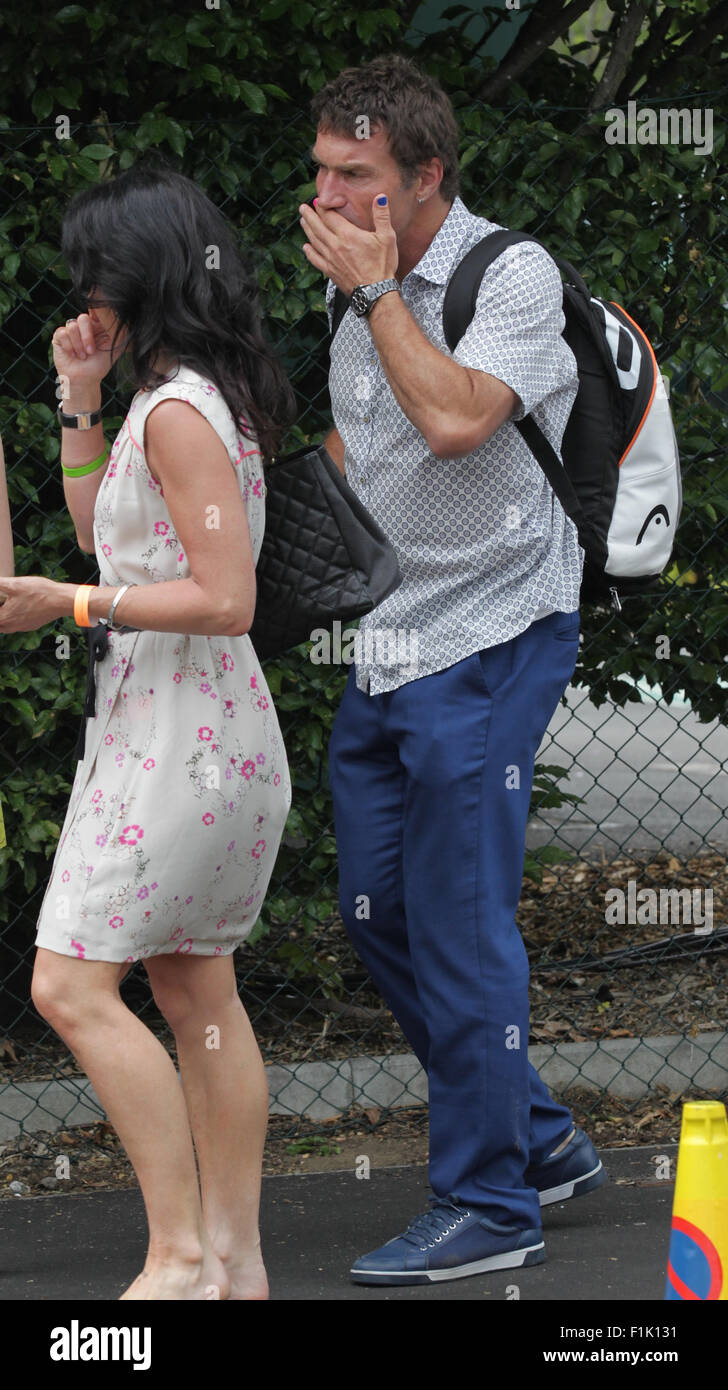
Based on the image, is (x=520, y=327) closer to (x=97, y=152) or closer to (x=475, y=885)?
(x=475, y=885)

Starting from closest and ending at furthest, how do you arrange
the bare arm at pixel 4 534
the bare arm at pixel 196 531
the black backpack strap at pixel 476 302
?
1. the bare arm at pixel 196 531
2. the bare arm at pixel 4 534
3. the black backpack strap at pixel 476 302

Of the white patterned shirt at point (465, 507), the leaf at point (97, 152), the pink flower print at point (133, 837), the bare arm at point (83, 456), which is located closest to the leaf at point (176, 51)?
the leaf at point (97, 152)

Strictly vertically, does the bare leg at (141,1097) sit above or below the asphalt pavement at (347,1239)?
above

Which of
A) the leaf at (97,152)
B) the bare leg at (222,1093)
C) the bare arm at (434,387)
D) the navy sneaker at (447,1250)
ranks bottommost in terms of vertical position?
the navy sneaker at (447,1250)

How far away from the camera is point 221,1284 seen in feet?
9.43

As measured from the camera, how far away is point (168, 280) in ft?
8.97

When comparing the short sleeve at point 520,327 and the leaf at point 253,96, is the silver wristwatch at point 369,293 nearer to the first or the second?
the short sleeve at point 520,327

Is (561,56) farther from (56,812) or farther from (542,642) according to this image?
(56,812)

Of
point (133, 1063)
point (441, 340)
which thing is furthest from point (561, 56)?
point (133, 1063)

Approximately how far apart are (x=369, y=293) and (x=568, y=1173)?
1897mm

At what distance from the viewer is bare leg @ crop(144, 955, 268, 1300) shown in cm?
296

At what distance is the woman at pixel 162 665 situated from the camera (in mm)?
2691

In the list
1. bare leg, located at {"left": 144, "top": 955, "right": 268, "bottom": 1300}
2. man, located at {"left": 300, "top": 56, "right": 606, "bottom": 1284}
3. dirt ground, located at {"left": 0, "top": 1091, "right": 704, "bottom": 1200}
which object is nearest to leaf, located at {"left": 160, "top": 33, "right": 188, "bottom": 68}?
man, located at {"left": 300, "top": 56, "right": 606, "bottom": 1284}

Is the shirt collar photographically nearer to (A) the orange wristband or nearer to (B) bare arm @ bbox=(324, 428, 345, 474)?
(B) bare arm @ bbox=(324, 428, 345, 474)
